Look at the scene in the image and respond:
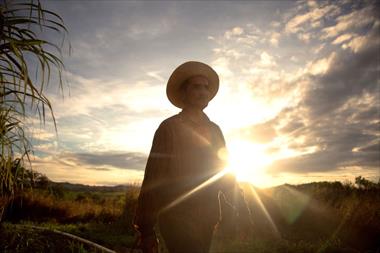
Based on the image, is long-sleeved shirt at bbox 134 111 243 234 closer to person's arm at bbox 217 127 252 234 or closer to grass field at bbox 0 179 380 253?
person's arm at bbox 217 127 252 234

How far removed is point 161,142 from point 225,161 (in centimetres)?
81

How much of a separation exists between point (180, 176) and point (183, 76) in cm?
117

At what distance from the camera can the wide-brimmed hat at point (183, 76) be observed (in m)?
3.70

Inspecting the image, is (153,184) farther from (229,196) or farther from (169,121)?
(229,196)

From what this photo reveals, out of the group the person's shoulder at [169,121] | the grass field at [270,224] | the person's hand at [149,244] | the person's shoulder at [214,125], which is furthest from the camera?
the grass field at [270,224]

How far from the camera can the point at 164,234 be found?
3037 millimetres

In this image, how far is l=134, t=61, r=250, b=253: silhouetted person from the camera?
2.96m

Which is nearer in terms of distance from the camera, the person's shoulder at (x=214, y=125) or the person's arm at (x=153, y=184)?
the person's arm at (x=153, y=184)

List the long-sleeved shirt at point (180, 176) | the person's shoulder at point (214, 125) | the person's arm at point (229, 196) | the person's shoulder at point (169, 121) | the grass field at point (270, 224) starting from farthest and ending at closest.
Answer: the grass field at point (270, 224)
the person's shoulder at point (214, 125)
the person's arm at point (229, 196)
the person's shoulder at point (169, 121)
the long-sleeved shirt at point (180, 176)

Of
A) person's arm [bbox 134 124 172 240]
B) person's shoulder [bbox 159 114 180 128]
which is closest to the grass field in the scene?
person's arm [bbox 134 124 172 240]

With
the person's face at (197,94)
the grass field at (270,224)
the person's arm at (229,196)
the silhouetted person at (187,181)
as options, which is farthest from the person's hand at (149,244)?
the grass field at (270,224)

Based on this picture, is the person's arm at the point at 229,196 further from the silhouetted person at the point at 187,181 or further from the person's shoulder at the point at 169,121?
the person's shoulder at the point at 169,121

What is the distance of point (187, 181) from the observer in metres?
3.14

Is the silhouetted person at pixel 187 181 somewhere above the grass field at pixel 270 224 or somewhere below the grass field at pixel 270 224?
above
